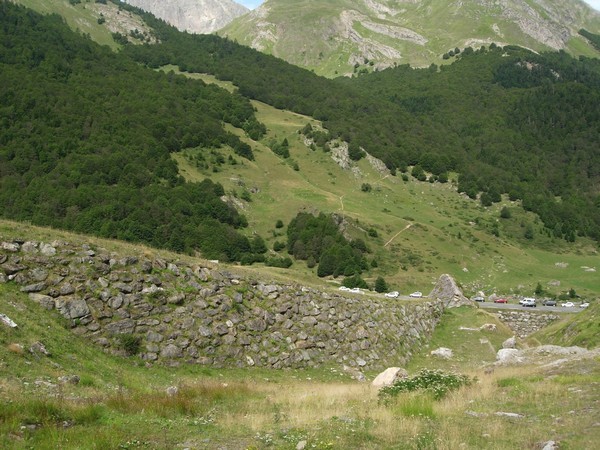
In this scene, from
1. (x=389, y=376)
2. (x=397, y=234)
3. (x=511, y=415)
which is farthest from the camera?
(x=397, y=234)

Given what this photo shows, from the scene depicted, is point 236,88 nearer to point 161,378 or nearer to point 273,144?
point 273,144

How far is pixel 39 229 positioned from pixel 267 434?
1561cm

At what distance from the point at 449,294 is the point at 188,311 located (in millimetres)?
34530

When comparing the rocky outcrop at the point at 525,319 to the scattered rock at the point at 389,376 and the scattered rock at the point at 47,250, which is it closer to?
the scattered rock at the point at 389,376

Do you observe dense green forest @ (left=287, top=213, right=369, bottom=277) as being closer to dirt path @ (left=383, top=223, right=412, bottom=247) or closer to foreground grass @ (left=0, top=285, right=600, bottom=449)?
dirt path @ (left=383, top=223, right=412, bottom=247)

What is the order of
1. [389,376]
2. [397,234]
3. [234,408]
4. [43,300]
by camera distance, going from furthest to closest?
[397,234]
[389,376]
[43,300]
[234,408]

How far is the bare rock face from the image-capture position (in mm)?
45781

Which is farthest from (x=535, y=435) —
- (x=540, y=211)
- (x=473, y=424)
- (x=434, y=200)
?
(x=540, y=211)

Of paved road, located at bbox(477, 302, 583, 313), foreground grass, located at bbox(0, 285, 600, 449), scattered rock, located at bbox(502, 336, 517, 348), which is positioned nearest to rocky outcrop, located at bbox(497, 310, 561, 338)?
paved road, located at bbox(477, 302, 583, 313)

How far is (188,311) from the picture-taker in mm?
20688

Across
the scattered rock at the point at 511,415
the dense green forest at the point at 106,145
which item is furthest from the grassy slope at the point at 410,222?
the scattered rock at the point at 511,415

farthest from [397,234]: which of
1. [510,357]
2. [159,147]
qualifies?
[510,357]

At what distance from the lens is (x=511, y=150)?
617 ft

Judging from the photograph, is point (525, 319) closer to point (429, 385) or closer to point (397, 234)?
point (397, 234)
